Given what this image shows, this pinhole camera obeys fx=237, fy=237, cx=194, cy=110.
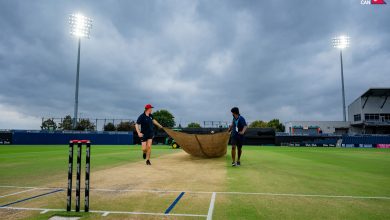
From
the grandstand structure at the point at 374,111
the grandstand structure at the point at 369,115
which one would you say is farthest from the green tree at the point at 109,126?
the grandstand structure at the point at 374,111

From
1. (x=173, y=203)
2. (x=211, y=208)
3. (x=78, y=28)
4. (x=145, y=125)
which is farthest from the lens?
(x=78, y=28)

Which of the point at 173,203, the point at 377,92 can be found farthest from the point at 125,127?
the point at 377,92

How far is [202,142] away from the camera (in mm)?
10070

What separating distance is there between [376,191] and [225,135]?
552 cm

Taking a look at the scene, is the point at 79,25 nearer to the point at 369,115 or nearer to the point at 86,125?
the point at 86,125

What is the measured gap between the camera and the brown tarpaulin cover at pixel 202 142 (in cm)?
972

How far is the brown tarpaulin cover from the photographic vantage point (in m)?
9.72

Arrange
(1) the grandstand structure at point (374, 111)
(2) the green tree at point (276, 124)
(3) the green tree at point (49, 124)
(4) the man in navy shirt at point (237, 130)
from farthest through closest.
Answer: (2) the green tree at point (276, 124) → (1) the grandstand structure at point (374, 111) → (3) the green tree at point (49, 124) → (4) the man in navy shirt at point (237, 130)

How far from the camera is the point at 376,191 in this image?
178 inches

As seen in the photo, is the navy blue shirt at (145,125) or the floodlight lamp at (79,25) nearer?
the navy blue shirt at (145,125)

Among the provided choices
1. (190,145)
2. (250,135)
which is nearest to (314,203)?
(190,145)

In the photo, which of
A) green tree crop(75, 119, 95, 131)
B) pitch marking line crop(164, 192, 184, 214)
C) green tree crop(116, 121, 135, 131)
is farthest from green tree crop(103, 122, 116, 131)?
pitch marking line crop(164, 192, 184, 214)

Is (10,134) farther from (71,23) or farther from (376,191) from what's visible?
(376,191)

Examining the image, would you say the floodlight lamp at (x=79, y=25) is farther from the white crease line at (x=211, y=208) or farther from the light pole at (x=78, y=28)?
the white crease line at (x=211, y=208)
